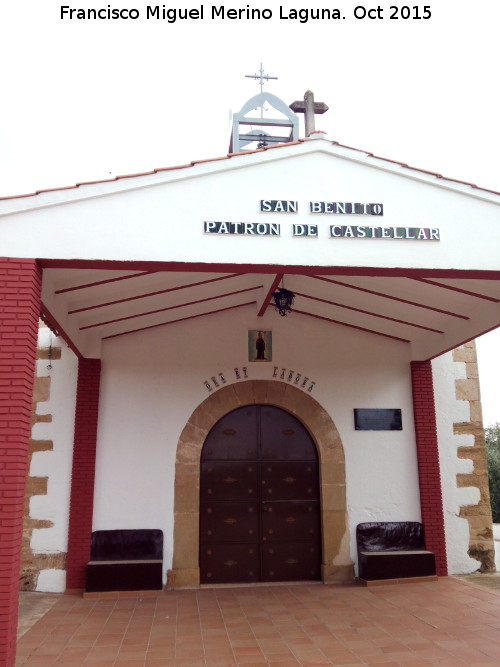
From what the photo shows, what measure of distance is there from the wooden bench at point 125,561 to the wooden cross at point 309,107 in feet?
18.0

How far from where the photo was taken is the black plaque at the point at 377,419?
778cm

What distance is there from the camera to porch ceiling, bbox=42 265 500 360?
5.76m

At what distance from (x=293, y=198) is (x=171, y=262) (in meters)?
1.20

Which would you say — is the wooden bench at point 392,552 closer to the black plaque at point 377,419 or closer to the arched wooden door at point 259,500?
the arched wooden door at point 259,500

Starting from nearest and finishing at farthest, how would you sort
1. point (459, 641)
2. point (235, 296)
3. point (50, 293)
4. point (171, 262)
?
point (171, 262) → point (459, 641) → point (50, 293) → point (235, 296)

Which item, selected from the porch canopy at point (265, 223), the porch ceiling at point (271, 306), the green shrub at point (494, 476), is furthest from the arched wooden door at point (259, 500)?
the green shrub at point (494, 476)

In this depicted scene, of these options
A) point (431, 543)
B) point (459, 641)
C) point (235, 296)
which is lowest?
point (459, 641)

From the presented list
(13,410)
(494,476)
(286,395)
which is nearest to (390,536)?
(286,395)

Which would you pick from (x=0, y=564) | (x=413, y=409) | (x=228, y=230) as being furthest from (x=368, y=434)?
(x=0, y=564)

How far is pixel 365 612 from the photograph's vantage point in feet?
19.6

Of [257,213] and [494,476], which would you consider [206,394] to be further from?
[494,476]

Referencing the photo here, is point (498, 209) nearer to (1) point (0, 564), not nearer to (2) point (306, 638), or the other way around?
(2) point (306, 638)

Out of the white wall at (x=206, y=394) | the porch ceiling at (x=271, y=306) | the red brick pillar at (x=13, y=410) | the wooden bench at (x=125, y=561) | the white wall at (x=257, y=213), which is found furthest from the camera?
the white wall at (x=206, y=394)

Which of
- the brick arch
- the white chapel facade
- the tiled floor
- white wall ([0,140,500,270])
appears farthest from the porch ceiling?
the tiled floor
